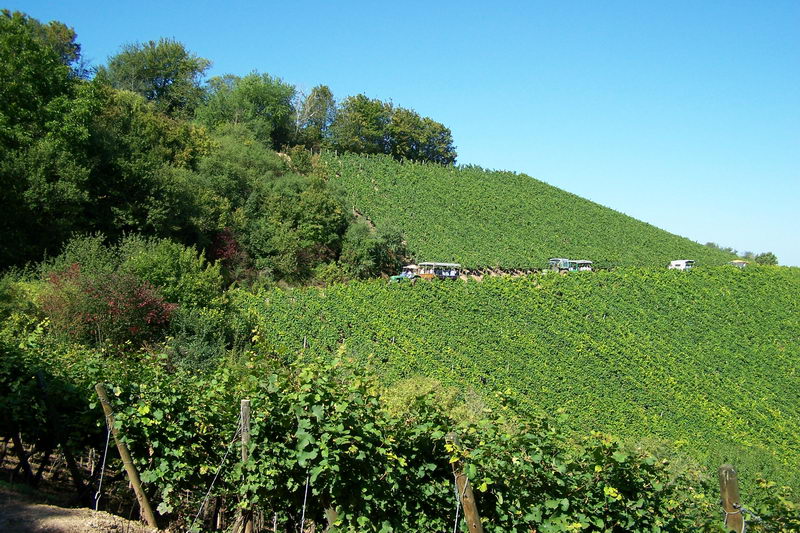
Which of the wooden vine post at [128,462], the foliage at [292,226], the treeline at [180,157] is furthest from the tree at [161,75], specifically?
the wooden vine post at [128,462]

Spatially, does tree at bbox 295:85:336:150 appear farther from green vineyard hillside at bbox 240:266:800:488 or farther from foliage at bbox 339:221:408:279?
green vineyard hillside at bbox 240:266:800:488

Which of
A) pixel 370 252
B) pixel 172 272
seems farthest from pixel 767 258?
pixel 172 272

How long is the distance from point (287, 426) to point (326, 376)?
56cm

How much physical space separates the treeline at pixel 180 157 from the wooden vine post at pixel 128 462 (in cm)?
1918

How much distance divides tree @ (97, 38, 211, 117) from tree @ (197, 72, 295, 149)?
80.4 inches

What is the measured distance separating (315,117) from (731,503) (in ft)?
195

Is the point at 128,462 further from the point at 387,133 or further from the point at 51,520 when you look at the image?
the point at 387,133

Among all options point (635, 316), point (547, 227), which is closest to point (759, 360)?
point (635, 316)

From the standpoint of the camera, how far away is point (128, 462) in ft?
18.2

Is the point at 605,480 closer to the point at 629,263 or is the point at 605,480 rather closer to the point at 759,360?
the point at 759,360

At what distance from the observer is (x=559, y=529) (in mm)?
4848

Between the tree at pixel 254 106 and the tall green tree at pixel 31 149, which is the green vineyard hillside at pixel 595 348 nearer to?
the tall green tree at pixel 31 149

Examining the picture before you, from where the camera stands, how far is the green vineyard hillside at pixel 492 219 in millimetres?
42594

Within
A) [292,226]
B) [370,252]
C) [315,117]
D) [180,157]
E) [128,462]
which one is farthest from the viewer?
[315,117]
